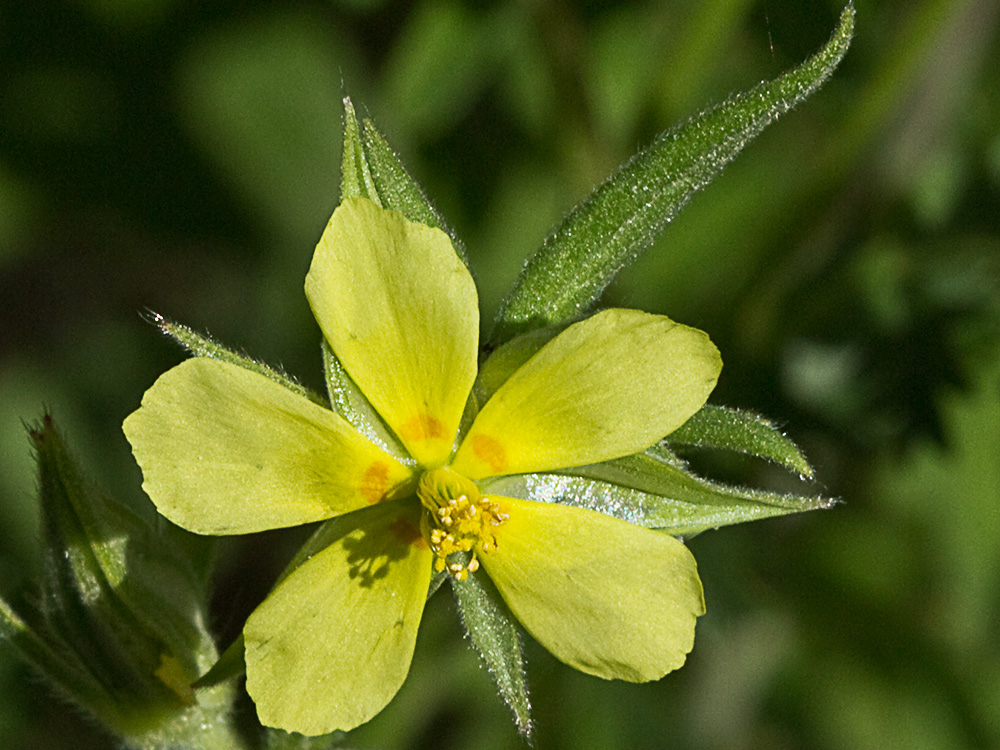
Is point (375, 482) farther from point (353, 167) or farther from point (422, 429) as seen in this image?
point (353, 167)

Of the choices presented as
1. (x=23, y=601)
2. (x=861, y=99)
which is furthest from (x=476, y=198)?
(x=23, y=601)

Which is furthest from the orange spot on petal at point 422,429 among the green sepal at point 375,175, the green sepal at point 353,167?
the green sepal at point 353,167

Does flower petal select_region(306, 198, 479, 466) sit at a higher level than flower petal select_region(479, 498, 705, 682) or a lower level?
higher

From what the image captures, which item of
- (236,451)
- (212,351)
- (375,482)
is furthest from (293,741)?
(212,351)

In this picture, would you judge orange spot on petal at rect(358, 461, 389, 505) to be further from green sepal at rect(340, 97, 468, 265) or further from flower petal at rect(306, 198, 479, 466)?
green sepal at rect(340, 97, 468, 265)

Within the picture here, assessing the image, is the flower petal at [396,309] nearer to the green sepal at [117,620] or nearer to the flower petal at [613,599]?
the flower petal at [613,599]

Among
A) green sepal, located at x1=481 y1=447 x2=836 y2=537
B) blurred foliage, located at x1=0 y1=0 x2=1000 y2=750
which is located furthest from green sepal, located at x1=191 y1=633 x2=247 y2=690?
blurred foliage, located at x1=0 y1=0 x2=1000 y2=750

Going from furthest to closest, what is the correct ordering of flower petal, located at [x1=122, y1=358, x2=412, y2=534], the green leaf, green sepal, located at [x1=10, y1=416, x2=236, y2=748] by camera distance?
the green leaf < green sepal, located at [x1=10, y1=416, x2=236, y2=748] < flower petal, located at [x1=122, y1=358, x2=412, y2=534]
